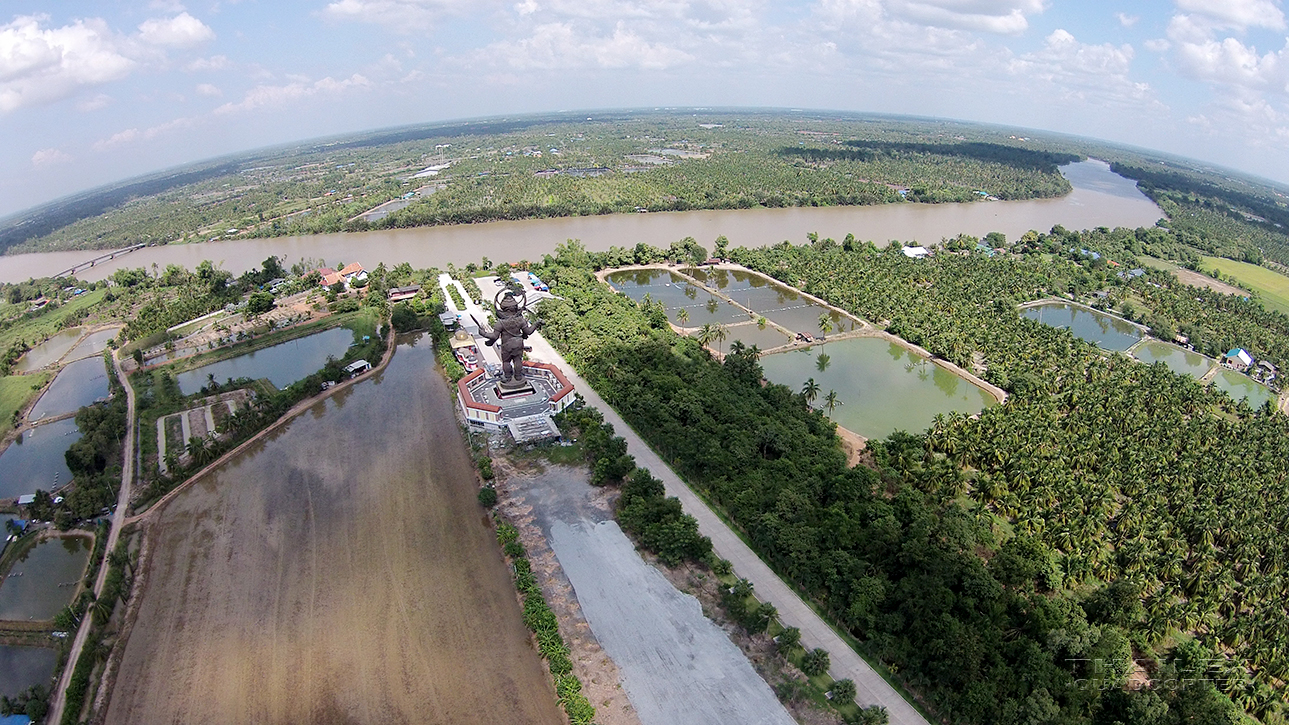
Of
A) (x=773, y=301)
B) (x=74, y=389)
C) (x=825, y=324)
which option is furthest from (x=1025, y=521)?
(x=74, y=389)

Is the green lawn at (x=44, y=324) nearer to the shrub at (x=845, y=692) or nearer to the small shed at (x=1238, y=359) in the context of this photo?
the shrub at (x=845, y=692)

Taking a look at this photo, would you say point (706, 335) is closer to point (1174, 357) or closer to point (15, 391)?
point (1174, 357)

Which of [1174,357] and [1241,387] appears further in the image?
[1174,357]

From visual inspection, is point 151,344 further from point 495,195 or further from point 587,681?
point 495,195

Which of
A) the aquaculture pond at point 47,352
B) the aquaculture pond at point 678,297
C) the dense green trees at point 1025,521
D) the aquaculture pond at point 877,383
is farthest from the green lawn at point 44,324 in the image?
the aquaculture pond at point 877,383

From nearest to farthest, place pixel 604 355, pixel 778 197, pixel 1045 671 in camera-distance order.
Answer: pixel 1045 671 → pixel 604 355 → pixel 778 197

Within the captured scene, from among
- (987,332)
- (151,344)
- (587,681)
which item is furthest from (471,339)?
(987,332)
